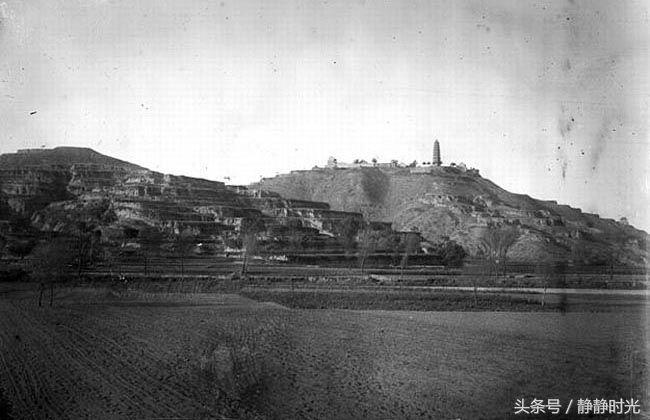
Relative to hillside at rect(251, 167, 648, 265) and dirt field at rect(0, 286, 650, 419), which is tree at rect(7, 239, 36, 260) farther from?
hillside at rect(251, 167, 648, 265)

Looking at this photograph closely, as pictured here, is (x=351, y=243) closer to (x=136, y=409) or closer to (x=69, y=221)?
(x=69, y=221)

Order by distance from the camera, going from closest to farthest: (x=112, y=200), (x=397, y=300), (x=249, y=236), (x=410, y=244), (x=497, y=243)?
(x=397, y=300) → (x=249, y=236) → (x=497, y=243) → (x=112, y=200) → (x=410, y=244)

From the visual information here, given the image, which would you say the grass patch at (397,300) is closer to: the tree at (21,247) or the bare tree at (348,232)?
the tree at (21,247)

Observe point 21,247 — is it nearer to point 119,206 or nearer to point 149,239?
point 149,239

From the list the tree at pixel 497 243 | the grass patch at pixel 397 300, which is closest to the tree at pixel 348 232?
the tree at pixel 497 243

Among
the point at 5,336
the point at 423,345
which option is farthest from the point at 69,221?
the point at 423,345

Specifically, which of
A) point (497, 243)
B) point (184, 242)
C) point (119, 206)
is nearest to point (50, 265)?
point (184, 242)

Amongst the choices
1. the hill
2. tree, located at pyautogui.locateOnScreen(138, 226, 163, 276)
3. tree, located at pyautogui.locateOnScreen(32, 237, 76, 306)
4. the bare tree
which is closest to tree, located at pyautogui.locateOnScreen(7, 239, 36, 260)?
the hill
